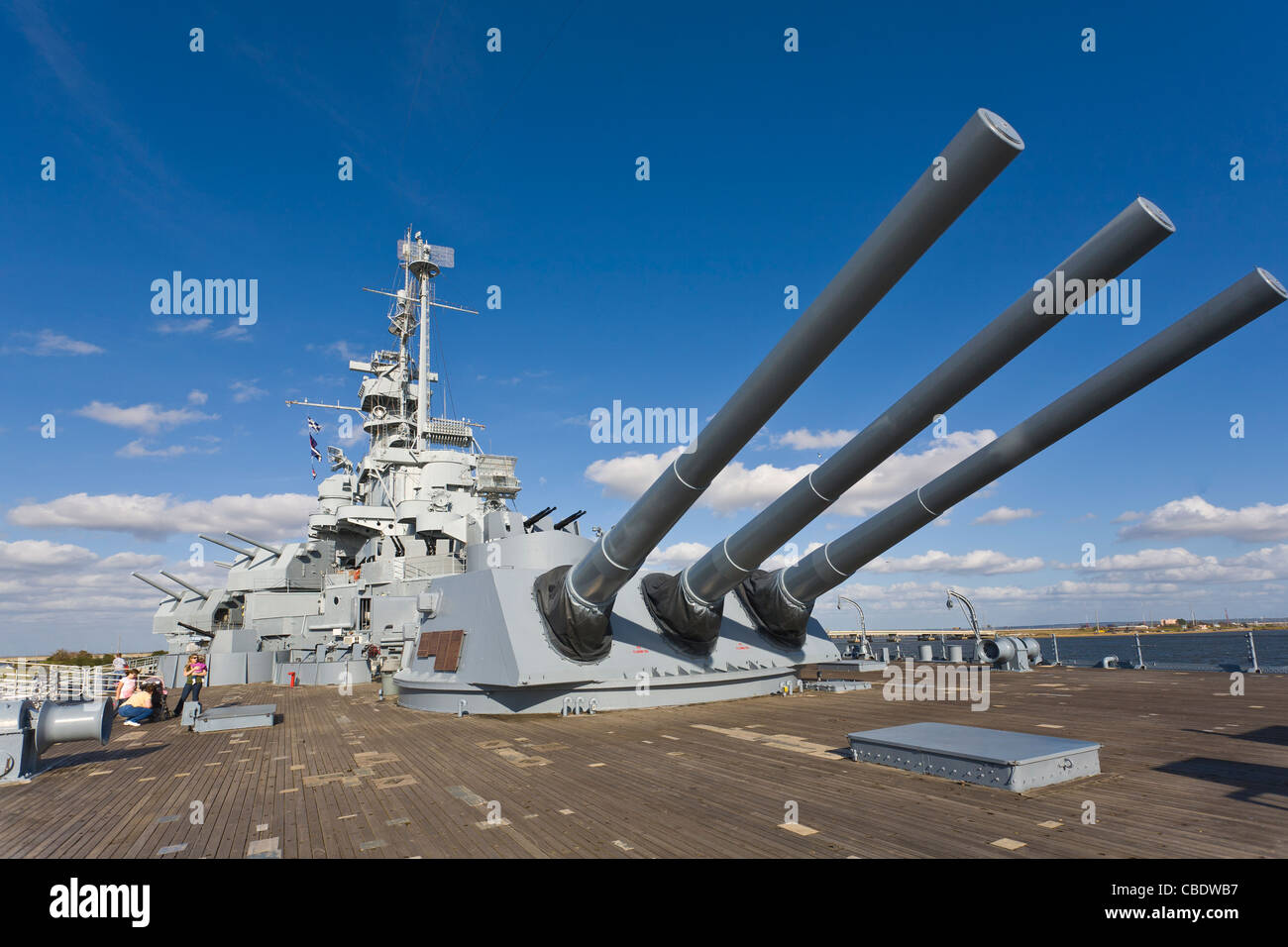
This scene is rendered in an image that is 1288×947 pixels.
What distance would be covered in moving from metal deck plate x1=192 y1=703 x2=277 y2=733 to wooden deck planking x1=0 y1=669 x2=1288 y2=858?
747mm

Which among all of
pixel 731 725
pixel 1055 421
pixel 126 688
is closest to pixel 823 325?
pixel 1055 421

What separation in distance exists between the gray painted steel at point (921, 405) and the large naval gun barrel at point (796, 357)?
4.89 ft

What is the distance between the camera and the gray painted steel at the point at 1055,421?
219 inches

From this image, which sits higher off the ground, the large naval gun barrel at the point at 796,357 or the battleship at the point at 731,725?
the large naval gun barrel at the point at 796,357

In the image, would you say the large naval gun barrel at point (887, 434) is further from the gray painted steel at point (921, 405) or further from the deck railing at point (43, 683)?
the deck railing at point (43, 683)

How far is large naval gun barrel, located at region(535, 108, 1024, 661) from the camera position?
393 cm

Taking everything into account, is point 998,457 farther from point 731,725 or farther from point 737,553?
point 731,725

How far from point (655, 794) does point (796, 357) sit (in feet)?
12.2

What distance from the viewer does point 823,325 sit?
5.20 metres

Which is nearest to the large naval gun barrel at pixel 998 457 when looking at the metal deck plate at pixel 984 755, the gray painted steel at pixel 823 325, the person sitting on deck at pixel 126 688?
the metal deck plate at pixel 984 755

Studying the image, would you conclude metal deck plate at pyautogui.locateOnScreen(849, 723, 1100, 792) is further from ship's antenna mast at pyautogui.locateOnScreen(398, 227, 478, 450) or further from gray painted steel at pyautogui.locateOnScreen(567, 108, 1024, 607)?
ship's antenna mast at pyautogui.locateOnScreen(398, 227, 478, 450)

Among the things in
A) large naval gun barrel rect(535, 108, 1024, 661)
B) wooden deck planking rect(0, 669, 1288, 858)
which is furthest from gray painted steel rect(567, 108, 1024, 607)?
wooden deck planking rect(0, 669, 1288, 858)

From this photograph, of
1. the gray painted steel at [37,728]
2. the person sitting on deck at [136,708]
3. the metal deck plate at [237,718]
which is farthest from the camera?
the person sitting on deck at [136,708]
